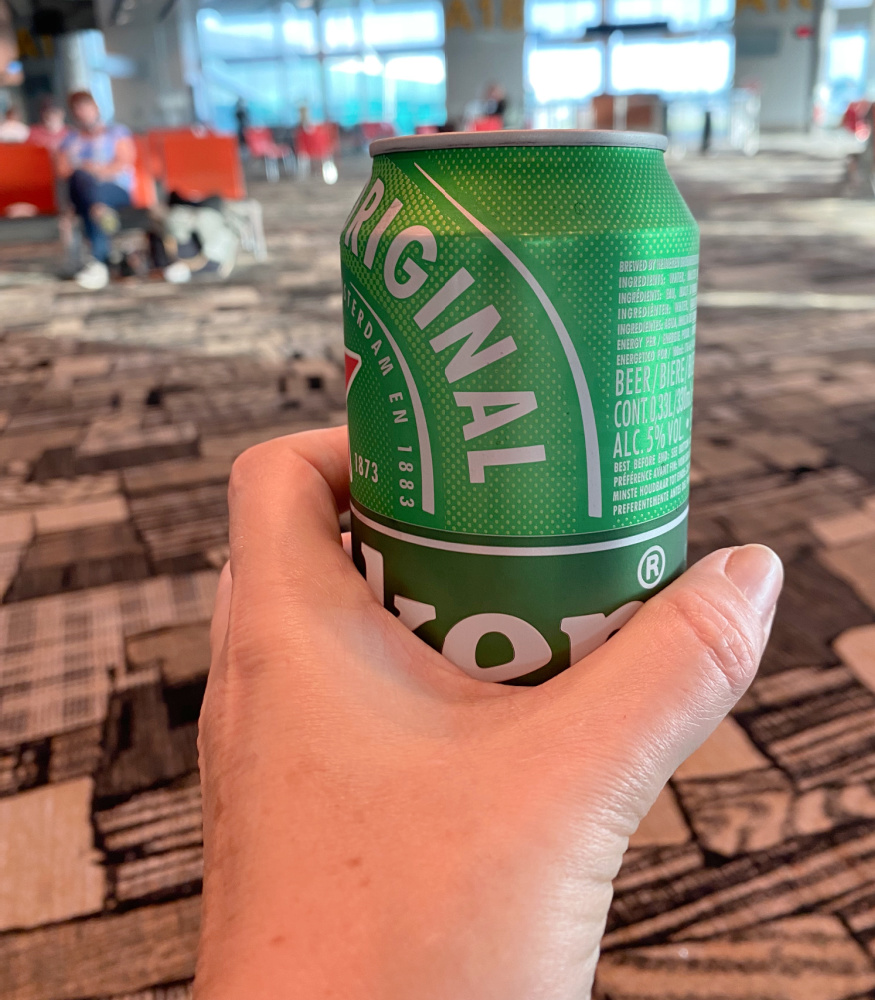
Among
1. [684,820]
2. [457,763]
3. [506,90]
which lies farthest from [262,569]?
[506,90]

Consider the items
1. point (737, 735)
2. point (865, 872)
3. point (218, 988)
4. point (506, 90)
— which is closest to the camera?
point (218, 988)

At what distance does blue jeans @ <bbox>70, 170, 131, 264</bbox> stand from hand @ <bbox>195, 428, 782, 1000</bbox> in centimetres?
435

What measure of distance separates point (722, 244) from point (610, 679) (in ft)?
14.9

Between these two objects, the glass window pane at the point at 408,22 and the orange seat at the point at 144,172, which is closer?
the orange seat at the point at 144,172

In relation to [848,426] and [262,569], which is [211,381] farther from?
[262,569]

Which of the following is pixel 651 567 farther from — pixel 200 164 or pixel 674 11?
pixel 674 11

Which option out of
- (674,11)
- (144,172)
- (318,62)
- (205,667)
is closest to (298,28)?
(318,62)

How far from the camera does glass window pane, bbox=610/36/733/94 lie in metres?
17.1

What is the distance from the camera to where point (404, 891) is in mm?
422

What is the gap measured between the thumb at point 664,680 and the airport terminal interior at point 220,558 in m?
0.31

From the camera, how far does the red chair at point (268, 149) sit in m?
13.6

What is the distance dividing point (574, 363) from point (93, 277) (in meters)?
4.28

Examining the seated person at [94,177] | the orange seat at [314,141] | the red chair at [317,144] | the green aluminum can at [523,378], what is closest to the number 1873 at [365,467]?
the green aluminum can at [523,378]

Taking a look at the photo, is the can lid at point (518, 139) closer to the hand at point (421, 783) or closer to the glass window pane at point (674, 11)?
the hand at point (421, 783)
